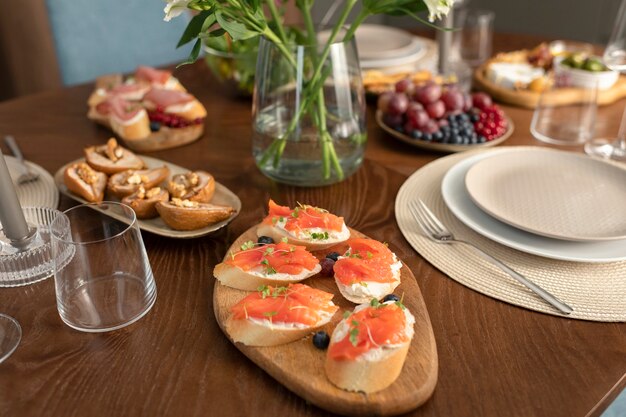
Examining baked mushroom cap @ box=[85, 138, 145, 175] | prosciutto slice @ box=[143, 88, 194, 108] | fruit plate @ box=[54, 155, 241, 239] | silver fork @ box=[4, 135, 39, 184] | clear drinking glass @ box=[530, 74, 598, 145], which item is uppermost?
prosciutto slice @ box=[143, 88, 194, 108]

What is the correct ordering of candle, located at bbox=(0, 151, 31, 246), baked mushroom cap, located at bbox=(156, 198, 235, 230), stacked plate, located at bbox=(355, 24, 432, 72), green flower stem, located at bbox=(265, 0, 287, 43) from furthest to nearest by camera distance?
stacked plate, located at bbox=(355, 24, 432, 72), green flower stem, located at bbox=(265, 0, 287, 43), baked mushroom cap, located at bbox=(156, 198, 235, 230), candle, located at bbox=(0, 151, 31, 246)

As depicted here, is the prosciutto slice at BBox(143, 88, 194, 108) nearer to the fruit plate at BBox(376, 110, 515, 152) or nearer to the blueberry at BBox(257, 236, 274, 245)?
the fruit plate at BBox(376, 110, 515, 152)

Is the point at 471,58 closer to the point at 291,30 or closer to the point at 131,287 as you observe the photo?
the point at 291,30

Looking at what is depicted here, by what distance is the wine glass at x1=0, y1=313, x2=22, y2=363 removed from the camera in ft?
3.00

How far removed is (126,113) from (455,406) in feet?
3.66

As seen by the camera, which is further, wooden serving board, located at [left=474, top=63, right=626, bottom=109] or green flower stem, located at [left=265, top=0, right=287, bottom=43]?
wooden serving board, located at [left=474, top=63, right=626, bottom=109]

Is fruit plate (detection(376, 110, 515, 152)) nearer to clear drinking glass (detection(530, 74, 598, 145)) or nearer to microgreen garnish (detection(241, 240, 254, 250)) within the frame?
clear drinking glass (detection(530, 74, 598, 145))

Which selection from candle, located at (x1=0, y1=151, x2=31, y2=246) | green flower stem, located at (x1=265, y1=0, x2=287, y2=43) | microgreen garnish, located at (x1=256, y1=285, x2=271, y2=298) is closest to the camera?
microgreen garnish, located at (x1=256, y1=285, x2=271, y2=298)

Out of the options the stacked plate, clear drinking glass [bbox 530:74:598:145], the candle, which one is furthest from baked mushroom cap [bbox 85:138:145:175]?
clear drinking glass [bbox 530:74:598:145]

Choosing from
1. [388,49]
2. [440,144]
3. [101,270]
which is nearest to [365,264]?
[101,270]

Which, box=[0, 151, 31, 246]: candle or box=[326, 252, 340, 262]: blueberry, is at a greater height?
box=[0, 151, 31, 246]: candle

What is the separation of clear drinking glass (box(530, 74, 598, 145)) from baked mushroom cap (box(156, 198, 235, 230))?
0.90 m

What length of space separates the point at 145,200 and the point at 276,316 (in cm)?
44

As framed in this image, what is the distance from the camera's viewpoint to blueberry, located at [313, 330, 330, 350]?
0.86m
